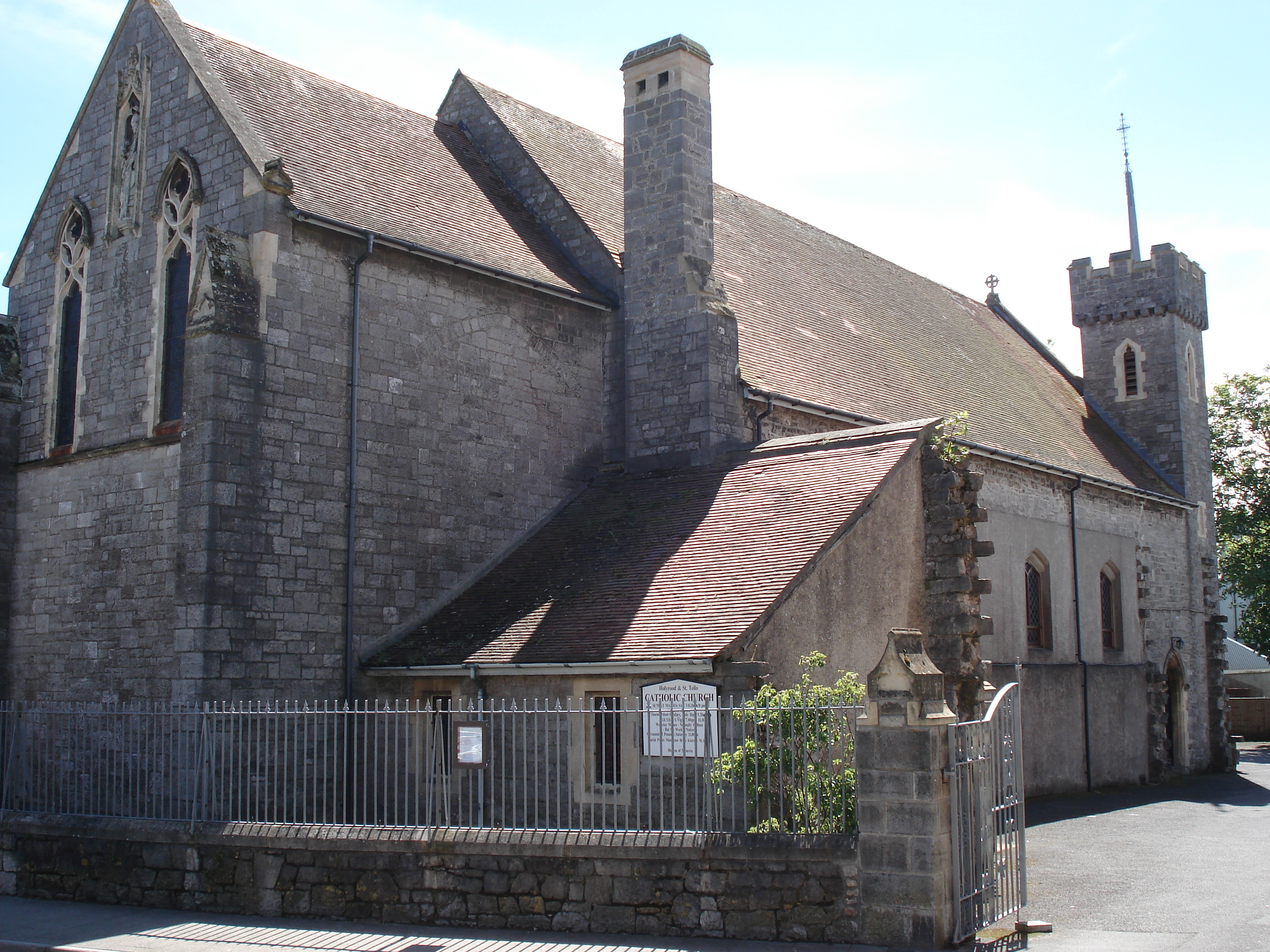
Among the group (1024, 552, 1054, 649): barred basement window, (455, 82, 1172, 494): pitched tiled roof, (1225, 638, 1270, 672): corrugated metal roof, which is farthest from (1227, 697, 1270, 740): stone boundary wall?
(1024, 552, 1054, 649): barred basement window

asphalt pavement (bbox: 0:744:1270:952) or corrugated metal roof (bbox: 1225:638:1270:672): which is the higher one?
corrugated metal roof (bbox: 1225:638:1270:672)

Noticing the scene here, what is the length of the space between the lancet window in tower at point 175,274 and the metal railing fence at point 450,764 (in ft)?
13.0

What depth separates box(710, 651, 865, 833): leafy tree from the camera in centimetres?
986

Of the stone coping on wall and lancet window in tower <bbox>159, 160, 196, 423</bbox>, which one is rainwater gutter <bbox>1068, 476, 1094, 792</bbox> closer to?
the stone coping on wall

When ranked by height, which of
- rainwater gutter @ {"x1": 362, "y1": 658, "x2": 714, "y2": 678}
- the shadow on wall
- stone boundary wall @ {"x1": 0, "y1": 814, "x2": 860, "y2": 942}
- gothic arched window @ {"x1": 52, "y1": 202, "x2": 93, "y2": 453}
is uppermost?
gothic arched window @ {"x1": 52, "y1": 202, "x2": 93, "y2": 453}

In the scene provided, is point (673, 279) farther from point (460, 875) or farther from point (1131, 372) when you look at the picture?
point (1131, 372)

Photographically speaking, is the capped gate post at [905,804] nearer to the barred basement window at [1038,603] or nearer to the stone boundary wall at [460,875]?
the stone boundary wall at [460,875]

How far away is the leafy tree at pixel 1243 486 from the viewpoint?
40375 millimetres

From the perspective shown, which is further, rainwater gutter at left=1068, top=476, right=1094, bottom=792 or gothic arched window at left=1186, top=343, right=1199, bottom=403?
gothic arched window at left=1186, top=343, right=1199, bottom=403

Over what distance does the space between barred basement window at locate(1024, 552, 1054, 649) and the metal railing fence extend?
11.3 metres

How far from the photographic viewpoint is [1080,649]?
23.5m

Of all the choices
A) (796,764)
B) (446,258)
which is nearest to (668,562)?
(796,764)

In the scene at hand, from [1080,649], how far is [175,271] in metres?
17.0

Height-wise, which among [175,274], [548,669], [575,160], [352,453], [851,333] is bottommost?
[548,669]
